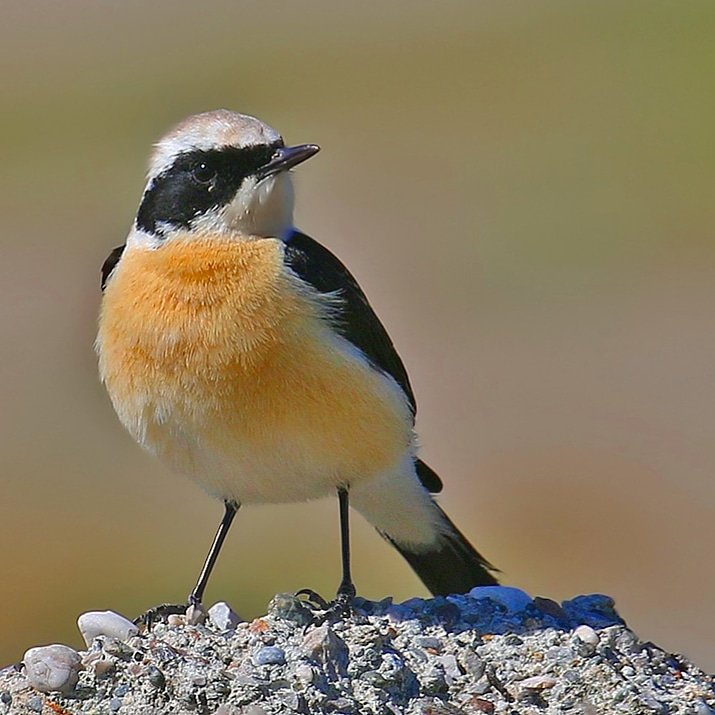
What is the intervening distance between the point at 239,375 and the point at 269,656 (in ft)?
3.94

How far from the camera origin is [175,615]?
7.04 metres

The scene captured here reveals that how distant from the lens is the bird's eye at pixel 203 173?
24.0 ft

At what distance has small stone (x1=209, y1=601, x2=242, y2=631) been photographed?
6.74 metres

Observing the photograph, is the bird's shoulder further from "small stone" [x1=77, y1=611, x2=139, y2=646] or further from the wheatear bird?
"small stone" [x1=77, y1=611, x2=139, y2=646]

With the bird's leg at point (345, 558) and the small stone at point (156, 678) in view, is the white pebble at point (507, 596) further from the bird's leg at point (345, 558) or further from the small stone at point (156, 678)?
the small stone at point (156, 678)

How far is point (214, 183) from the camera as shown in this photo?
7.32m

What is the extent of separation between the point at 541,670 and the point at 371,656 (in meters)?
0.61

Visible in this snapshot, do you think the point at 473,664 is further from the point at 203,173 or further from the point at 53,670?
the point at 203,173

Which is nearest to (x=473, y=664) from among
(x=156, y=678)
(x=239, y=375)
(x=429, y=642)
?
(x=429, y=642)

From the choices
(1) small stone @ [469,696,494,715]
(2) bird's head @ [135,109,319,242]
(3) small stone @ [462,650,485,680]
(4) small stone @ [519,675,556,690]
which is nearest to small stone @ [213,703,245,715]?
(1) small stone @ [469,696,494,715]

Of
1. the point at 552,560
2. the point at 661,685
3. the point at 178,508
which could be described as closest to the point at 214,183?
the point at 661,685

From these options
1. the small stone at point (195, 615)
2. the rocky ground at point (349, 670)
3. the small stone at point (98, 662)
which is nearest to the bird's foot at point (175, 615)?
the small stone at point (195, 615)

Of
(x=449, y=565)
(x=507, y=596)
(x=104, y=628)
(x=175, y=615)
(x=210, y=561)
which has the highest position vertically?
(x=449, y=565)

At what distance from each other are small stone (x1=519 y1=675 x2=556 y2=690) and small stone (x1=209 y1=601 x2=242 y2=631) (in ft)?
3.85
